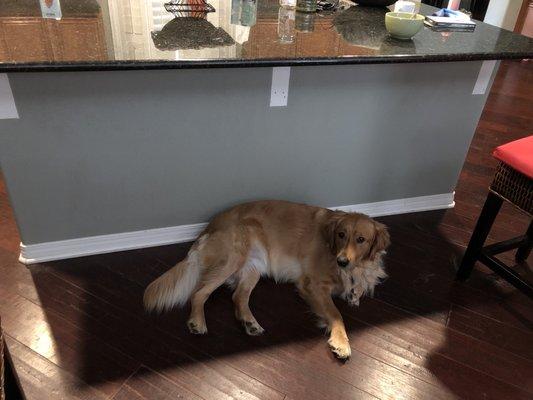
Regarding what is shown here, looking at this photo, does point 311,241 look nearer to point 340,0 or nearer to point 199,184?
point 199,184

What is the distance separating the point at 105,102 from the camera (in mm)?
1771

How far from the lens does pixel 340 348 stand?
66.7 inches

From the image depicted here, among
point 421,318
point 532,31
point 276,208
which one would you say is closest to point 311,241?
point 276,208

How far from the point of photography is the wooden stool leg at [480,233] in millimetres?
1873

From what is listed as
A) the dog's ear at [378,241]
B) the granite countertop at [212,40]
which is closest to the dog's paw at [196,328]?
the dog's ear at [378,241]

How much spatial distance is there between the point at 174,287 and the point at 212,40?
39.8 inches

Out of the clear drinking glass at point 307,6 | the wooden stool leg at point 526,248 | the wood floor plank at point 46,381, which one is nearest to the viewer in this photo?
the wood floor plank at point 46,381

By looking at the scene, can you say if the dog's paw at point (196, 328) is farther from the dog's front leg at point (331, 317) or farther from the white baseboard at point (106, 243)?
the white baseboard at point (106, 243)

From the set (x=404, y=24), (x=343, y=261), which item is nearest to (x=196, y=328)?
(x=343, y=261)

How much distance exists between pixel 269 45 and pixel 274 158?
1.88 feet

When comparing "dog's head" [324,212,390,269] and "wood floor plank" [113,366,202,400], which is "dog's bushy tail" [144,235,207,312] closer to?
"wood floor plank" [113,366,202,400]

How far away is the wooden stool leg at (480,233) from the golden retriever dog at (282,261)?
39 cm

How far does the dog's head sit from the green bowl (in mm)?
823

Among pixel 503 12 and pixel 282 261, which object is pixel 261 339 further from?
pixel 503 12
